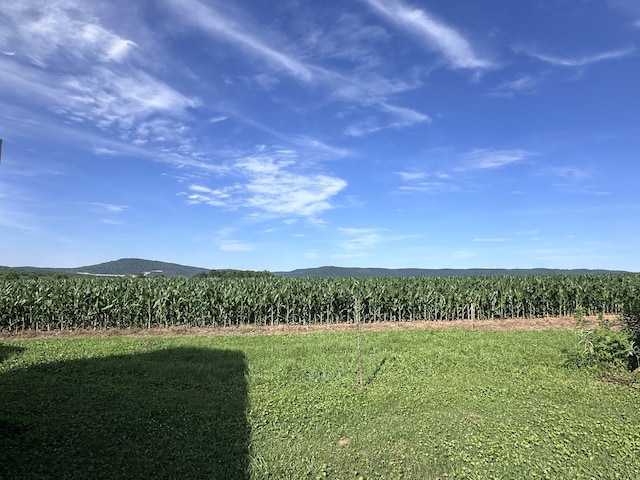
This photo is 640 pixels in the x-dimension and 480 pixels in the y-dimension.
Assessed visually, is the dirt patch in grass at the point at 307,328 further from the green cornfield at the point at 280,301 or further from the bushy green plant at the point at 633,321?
the bushy green plant at the point at 633,321

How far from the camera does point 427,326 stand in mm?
20953

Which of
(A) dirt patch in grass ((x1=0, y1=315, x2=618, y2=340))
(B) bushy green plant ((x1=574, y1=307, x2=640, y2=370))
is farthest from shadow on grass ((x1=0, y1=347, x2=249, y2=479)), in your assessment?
(B) bushy green plant ((x1=574, y1=307, x2=640, y2=370))

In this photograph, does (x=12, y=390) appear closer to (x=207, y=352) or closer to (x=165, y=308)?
(x=207, y=352)

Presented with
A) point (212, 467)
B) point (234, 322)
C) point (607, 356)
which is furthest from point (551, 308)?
point (212, 467)

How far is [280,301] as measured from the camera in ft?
72.8

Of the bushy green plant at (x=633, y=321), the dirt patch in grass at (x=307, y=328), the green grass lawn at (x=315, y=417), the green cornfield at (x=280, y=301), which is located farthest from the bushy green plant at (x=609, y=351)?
the green cornfield at (x=280, y=301)

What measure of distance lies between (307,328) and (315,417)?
13.7 m

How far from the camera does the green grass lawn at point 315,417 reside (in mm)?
5594

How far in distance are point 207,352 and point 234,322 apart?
940 cm

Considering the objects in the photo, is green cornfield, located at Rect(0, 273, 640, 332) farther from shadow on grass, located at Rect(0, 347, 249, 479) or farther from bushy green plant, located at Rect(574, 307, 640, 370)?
bushy green plant, located at Rect(574, 307, 640, 370)

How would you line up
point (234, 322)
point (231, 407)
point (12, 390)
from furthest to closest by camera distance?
point (234, 322)
point (12, 390)
point (231, 407)

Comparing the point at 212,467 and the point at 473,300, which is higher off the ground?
the point at 473,300

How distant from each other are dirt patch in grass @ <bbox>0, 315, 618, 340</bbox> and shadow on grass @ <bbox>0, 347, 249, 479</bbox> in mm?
8400

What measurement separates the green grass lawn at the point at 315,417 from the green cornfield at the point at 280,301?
7926 millimetres
